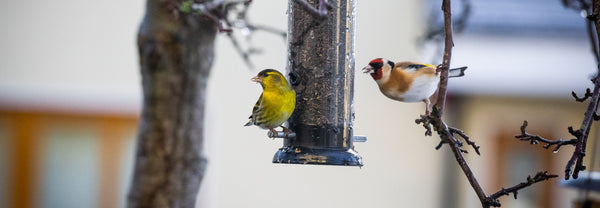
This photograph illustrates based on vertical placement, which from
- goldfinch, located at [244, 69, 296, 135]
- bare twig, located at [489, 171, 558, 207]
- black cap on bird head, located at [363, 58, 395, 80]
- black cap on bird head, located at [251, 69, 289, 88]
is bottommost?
bare twig, located at [489, 171, 558, 207]

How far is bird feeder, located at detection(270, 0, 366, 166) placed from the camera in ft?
11.6

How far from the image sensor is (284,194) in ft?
24.7

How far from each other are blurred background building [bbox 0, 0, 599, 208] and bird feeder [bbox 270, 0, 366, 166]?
11.4ft

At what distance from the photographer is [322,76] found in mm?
3648

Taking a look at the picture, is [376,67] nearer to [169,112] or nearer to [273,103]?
[273,103]

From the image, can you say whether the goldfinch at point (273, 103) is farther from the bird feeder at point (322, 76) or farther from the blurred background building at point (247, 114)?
the blurred background building at point (247, 114)

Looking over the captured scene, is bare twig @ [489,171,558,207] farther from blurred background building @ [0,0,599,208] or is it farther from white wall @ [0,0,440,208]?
white wall @ [0,0,440,208]

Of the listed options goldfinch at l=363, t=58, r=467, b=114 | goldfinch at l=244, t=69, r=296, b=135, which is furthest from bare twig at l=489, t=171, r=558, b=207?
goldfinch at l=244, t=69, r=296, b=135

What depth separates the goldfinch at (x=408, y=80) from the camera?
117 inches

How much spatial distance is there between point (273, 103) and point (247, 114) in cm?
418

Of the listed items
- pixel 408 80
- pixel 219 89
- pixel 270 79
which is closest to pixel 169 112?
pixel 270 79

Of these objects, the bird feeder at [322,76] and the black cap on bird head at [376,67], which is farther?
the bird feeder at [322,76]

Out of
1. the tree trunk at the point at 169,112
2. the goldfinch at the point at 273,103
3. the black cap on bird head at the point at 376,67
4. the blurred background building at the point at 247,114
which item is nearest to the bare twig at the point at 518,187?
the black cap on bird head at the point at 376,67

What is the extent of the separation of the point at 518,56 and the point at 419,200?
184cm
